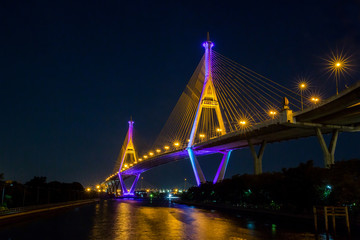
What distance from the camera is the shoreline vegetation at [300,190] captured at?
17.7 m

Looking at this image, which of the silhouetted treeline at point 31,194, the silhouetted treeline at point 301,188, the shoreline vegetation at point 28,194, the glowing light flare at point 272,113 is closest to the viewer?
the silhouetted treeline at point 301,188

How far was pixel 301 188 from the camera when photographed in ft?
72.1

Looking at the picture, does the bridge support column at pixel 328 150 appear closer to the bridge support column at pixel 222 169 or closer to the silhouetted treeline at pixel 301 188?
the silhouetted treeline at pixel 301 188

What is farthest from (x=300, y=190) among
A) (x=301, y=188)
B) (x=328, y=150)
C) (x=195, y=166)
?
(x=195, y=166)

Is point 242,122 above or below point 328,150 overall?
above

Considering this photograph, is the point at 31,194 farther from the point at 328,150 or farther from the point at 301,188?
the point at 328,150

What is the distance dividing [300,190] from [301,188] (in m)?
0.15

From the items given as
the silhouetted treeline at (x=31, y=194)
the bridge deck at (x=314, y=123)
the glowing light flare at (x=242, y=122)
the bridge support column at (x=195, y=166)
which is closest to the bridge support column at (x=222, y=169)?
the bridge support column at (x=195, y=166)

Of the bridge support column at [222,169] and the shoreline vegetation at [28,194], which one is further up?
the bridge support column at [222,169]

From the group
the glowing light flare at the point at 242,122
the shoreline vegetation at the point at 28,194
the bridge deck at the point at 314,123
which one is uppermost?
the glowing light flare at the point at 242,122

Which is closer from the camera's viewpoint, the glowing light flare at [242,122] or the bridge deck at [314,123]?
the bridge deck at [314,123]

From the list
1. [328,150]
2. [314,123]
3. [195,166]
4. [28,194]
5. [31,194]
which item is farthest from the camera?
[195,166]

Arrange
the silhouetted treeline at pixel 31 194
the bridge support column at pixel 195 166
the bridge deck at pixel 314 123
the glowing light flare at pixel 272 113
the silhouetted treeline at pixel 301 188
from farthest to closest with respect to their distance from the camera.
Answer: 1. the bridge support column at pixel 195 166
2. the glowing light flare at pixel 272 113
3. the silhouetted treeline at pixel 31 194
4. the bridge deck at pixel 314 123
5. the silhouetted treeline at pixel 301 188

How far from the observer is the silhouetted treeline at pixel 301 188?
1767 centimetres
